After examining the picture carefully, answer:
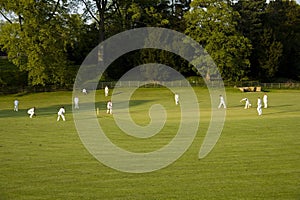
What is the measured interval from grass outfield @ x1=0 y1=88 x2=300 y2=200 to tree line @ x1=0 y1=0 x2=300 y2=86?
37.1 meters

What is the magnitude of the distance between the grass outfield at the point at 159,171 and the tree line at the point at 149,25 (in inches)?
1461

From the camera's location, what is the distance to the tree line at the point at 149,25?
62.6 meters

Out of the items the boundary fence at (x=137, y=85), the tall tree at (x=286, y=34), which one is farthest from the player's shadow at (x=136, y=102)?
the tall tree at (x=286, y=34)

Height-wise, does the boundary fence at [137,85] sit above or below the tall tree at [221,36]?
below

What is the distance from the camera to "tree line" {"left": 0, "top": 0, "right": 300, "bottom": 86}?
6259 cm

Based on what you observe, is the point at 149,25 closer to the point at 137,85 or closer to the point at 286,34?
the point at 137,85

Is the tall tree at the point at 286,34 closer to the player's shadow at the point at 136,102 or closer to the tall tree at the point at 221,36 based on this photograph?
the tall tree at the point at 221,36

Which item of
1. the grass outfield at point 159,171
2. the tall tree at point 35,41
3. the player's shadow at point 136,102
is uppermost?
the tall tree at point 35,41

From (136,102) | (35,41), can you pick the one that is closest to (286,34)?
(136,102)

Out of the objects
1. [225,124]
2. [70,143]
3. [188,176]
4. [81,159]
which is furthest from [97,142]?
[225,124]

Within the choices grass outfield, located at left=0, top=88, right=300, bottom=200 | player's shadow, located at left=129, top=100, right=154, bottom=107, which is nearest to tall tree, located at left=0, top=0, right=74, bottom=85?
player's shadow, located at left=129, top=100, right=154, bottom=107

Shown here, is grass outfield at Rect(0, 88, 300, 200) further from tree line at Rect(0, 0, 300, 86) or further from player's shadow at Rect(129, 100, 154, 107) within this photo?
tree line at Rect(0, 0, 300, 86)

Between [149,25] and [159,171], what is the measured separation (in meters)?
64.1

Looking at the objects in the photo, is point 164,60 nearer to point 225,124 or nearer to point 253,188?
point 225,124
